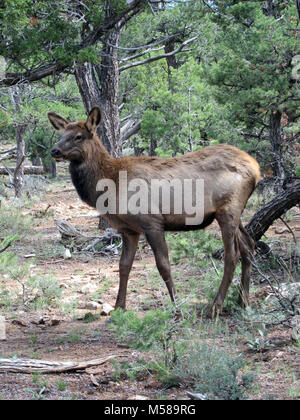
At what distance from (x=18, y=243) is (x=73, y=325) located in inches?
232

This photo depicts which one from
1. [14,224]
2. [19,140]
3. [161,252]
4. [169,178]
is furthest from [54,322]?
[19,140]

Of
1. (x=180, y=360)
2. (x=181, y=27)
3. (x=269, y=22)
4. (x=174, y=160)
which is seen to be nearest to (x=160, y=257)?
(x=174, y=160)

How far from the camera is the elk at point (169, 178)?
6.77m

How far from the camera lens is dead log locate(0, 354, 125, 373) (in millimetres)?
4906

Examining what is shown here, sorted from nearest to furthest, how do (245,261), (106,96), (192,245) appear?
(245,261), (192,245), (106,96)

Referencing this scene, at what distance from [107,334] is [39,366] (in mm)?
1456

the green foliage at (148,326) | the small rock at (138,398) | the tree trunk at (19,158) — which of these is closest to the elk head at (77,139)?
the green foliage at (148,326)

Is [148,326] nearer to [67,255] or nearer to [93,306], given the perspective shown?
[93,306]

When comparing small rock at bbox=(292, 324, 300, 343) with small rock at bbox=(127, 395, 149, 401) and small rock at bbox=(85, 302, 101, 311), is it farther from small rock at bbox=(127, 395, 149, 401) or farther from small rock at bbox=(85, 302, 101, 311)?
small rock at bbox=(85, 302, 101, 311)

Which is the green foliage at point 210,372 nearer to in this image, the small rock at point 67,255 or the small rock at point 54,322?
the small rock at point 54,322

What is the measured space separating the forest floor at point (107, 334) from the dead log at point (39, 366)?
5 cm

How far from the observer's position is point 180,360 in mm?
4695

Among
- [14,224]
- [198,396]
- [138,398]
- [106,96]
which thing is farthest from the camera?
[14,224]

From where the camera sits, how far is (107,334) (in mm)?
6324
